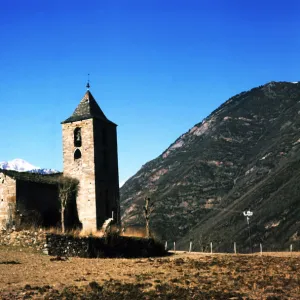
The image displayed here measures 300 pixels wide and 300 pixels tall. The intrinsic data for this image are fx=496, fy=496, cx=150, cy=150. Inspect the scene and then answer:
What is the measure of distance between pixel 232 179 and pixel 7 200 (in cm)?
6900

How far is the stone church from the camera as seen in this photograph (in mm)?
33500

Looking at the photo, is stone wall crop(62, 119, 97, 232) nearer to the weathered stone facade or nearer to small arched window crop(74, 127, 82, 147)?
small arched window crop(74, 127, 82, 147)

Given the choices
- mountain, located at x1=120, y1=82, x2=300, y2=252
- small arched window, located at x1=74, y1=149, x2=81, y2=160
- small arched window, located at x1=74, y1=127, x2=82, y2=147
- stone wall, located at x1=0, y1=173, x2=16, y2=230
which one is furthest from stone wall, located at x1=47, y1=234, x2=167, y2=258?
mountain, located at x1=120, y1=82, x2=300, y2=252

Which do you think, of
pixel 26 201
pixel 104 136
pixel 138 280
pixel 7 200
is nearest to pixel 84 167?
pixel 104 136

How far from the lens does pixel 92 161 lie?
128 feet

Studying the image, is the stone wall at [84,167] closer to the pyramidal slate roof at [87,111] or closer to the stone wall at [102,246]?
the pyramidal slate roof at [87,111]

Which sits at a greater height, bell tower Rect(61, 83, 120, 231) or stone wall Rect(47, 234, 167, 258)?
bell tower Rect(61, 83, 120, 231)

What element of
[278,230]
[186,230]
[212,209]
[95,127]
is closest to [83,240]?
[95,127]

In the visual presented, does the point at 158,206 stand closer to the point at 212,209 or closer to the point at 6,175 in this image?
the point at 212,209

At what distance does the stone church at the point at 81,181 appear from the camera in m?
33.5

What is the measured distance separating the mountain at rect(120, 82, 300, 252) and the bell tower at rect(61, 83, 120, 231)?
1598cm

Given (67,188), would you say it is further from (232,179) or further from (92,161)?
(232,179)

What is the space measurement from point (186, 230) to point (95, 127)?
4347 cm

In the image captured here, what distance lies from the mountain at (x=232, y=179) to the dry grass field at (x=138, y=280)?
31447 millimetres
